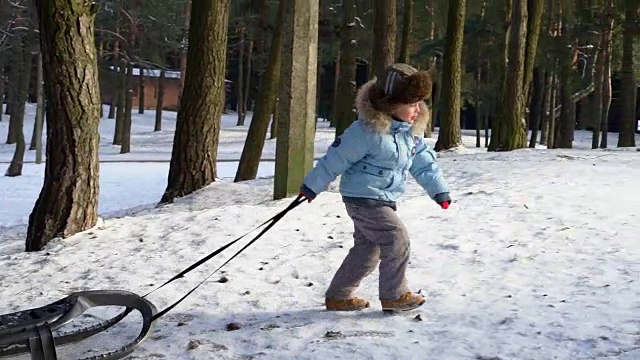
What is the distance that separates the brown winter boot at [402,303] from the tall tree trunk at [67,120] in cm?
386

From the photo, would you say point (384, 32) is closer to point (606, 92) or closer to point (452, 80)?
point (452, 80)

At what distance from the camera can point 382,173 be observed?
4.49m

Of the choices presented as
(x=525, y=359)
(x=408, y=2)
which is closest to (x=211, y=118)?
(x=525, y=359)

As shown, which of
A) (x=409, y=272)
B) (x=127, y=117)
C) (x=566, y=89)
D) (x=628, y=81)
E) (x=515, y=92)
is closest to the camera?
(x=409, y=272)

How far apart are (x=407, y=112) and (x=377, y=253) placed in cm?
83

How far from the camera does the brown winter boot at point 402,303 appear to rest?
4.54 m

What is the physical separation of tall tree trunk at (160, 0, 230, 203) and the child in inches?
207

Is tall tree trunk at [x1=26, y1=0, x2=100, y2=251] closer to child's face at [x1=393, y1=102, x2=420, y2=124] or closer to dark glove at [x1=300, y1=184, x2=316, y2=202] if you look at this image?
dark glove at [x1=300, y1=184, x2=316, y2=202]

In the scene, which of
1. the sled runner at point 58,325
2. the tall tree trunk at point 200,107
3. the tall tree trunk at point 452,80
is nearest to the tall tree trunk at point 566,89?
the tall tree trunk at point 452,80

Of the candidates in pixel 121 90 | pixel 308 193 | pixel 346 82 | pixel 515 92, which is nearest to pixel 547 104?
pixel 346 82

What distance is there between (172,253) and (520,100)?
978cm

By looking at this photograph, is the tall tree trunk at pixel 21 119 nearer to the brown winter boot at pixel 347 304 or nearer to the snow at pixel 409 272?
the snow at pixel 409 272

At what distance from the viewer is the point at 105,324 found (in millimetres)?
4680

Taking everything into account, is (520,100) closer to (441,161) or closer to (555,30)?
(441,161)
